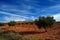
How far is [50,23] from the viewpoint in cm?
4672

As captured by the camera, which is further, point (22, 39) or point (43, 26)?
point (43, 26)

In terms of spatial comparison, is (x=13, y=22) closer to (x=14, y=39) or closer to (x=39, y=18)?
(x=39, y=18)

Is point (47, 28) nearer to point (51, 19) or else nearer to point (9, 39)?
point (51, 19)

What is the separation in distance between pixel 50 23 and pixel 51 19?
120 centimetres

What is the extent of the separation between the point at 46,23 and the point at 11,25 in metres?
25.6

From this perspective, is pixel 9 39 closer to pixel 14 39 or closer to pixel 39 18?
pixel 14 39

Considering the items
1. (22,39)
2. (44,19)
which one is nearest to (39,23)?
(44,19)

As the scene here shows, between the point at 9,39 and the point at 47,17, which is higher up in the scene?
the point at 47,17

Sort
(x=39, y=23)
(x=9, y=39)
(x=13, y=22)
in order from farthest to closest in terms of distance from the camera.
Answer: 1. (x=13, y=22)
2. (x=39, y=23)
3. (x=9, y=39)

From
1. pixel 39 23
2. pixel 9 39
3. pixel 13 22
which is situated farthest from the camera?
pixel 13 22

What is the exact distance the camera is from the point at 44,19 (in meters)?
46.7

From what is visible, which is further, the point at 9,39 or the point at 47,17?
the point at 47,17

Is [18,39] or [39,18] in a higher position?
[39,18]

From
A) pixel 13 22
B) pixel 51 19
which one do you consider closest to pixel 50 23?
pixel 51 19
